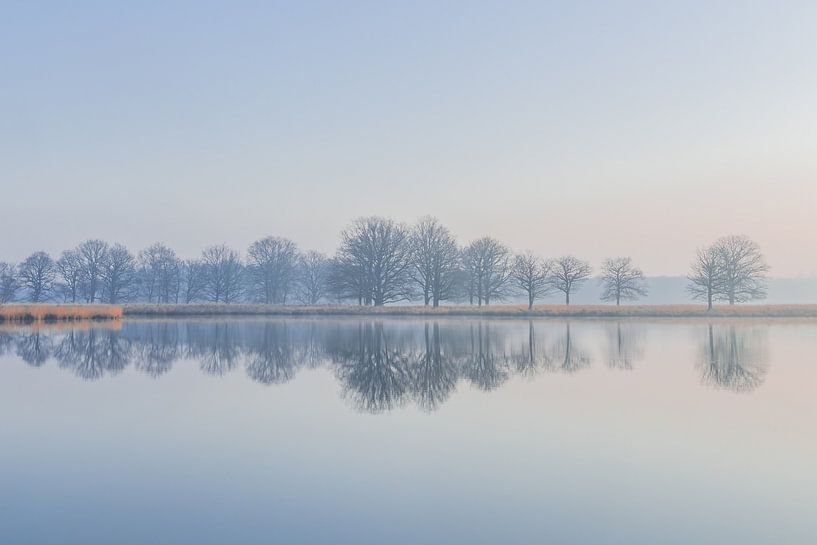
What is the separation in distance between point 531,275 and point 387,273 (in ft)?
47.1

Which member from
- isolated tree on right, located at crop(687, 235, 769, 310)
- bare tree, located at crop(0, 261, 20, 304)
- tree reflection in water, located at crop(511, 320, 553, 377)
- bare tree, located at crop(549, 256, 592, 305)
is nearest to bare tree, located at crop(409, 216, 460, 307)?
bare tree, located at crop(549, 256, 592, 305)

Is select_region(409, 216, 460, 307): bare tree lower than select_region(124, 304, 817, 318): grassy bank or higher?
higher

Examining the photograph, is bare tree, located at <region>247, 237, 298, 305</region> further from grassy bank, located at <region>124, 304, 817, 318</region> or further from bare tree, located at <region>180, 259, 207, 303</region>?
grassy bank, located at <region>124, 304, 817, 318</region>

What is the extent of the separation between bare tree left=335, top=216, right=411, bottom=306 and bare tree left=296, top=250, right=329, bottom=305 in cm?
2468

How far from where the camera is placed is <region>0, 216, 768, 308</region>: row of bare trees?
58438 mm

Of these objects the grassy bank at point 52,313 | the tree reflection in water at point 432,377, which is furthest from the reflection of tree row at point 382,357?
the grassy bank at point 52,313

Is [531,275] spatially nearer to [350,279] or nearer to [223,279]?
[350,279]

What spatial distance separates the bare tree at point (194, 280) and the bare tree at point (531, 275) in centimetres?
4163

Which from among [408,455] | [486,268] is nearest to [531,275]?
[486,268]

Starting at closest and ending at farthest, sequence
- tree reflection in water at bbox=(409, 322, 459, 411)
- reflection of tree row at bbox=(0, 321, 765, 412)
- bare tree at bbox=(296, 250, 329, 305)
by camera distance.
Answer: tree reflection in water at bbox=(409, 322, 459, 411) < reflection of tree row at bbox=(0, 321, 765, 412) < bare tree at bbox=(296, 250, 329, 305)

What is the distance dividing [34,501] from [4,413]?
535 cm

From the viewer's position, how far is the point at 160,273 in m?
83.3

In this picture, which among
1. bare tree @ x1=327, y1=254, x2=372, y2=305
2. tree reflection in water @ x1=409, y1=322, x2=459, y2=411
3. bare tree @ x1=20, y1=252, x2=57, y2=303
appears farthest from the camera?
bare tree @ x1=20, y1=252, x2=57, y2=303

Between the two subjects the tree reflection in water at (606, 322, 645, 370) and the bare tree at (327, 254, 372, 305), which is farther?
the bare tree at (327, 254, 372, 305)
